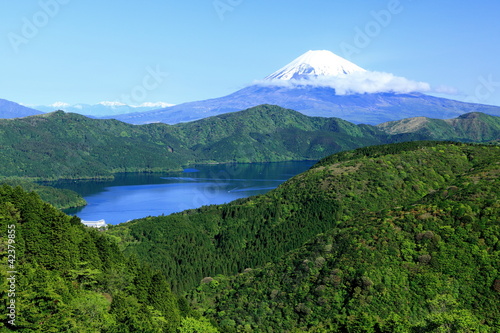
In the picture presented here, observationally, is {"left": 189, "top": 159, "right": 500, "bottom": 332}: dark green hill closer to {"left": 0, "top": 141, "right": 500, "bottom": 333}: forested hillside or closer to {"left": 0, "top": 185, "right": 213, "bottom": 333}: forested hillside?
{"left": 0, "top": 141, "right": 500, "bottom": 333}: forested hillside

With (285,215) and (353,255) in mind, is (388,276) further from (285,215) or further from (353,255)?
(285,215)

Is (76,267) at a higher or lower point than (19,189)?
lower

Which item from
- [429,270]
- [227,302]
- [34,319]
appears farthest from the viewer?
[227,302]

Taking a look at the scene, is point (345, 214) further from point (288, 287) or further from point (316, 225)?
point (288, 287)

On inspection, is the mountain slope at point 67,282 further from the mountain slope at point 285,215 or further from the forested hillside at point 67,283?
the mountain slope at point 285,215

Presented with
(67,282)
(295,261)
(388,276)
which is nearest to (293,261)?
(295,261)

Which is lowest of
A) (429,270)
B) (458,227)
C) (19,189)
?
(429,270)

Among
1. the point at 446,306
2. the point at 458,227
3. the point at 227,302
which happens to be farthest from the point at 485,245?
the point at 227,302
